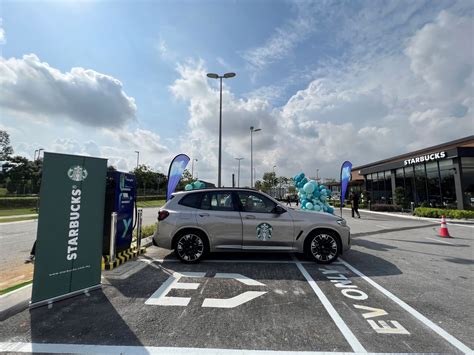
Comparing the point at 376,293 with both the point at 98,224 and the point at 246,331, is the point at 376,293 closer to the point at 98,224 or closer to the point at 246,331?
the point at 246,331

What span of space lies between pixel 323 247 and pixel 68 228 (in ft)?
16.2

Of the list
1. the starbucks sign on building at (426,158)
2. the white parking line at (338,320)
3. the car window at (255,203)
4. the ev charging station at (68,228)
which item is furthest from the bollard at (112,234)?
the starbucks sign on building at (426,158)

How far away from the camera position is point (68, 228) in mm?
3619

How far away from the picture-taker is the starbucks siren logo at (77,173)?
369cm

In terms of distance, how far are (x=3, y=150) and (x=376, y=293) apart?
211 ft

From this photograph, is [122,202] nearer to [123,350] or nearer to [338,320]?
[123,350]

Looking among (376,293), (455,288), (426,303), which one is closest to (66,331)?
(376,293)

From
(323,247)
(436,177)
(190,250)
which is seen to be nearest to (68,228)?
(190,250)

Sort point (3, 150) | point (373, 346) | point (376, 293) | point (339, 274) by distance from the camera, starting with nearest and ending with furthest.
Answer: point (373, 346)
point (376, 293)
point (339, 274)
point (3, 150)

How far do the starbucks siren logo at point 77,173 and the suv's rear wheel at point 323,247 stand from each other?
15.3 feet

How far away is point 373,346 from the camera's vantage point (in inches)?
98.7

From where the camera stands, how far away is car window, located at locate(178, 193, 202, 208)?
5531 millimetres

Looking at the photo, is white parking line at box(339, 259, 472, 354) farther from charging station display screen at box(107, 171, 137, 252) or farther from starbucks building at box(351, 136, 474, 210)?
starbucks building at box(351, 136, 474, 210)

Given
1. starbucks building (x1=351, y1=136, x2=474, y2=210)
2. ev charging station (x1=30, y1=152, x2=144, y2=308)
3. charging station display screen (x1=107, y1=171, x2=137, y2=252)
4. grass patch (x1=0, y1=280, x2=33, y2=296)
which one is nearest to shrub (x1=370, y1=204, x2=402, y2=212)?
starbucks building (x1=351, y1=136, x2=474, y2=210)
